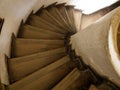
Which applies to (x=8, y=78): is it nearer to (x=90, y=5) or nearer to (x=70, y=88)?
(x=70, y=88)

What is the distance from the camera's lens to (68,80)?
226cm

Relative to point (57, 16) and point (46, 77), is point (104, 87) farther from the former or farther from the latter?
point (57, 16)

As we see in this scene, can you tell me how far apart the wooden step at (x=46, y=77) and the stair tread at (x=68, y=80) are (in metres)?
0.16

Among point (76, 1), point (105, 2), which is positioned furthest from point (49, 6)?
point (105, 2)

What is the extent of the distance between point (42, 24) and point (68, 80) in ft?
4.00

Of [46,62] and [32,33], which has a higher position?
[32,33]

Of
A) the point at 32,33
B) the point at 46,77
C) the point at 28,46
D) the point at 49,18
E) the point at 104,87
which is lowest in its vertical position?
the point at 104,87

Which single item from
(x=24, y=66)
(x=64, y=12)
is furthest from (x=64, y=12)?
(x=24, y=66)

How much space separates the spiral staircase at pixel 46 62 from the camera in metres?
2.26

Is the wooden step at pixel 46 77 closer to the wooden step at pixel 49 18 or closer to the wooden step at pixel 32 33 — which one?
the wooden step at pixel 32 33

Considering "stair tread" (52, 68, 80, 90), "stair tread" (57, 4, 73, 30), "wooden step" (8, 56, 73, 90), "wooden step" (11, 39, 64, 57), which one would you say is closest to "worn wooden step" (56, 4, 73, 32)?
"stair tread" (57, 4, 73, 30)

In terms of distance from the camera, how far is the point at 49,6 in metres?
3.59

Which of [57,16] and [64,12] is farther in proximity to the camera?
[64,12]

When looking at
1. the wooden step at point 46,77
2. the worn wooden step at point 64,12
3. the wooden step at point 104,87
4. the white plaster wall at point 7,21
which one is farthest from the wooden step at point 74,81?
the worn wooden step at point 64,12
